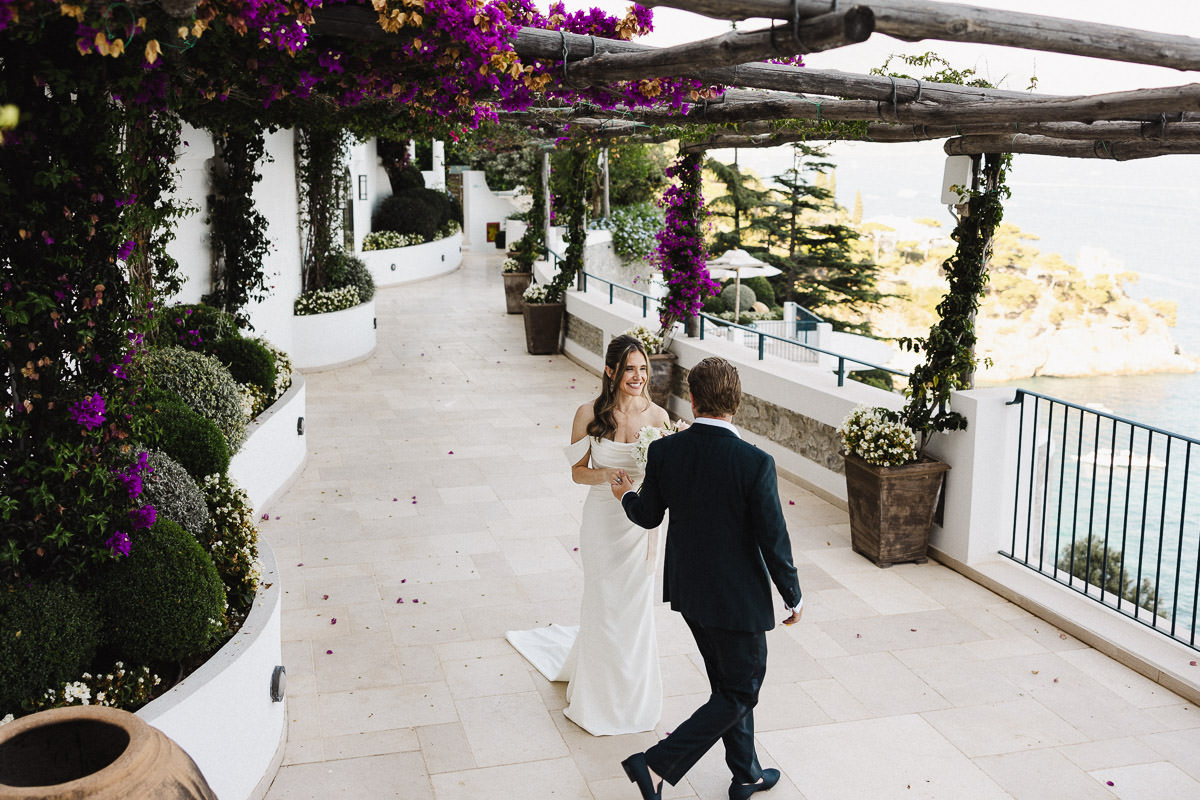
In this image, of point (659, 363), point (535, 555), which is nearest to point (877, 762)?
point (535, 555)

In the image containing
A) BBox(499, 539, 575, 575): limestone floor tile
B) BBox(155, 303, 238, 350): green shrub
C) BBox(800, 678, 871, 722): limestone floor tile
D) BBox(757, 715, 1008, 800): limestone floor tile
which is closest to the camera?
BBox(757, 715, 1008, 800): limestone floor tile

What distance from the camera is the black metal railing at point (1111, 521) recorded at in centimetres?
530

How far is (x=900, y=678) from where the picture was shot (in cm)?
515

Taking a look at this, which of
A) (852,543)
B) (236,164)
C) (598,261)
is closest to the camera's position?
(852,543)

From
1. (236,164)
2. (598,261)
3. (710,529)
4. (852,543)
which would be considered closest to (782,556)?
(710,529)

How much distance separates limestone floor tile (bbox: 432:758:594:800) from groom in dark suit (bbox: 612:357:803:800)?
0.39 meters


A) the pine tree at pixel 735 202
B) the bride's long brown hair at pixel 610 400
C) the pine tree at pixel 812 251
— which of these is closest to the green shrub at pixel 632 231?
the pine tree at pixel 735 202

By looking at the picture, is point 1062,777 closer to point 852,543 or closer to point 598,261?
point 852,543

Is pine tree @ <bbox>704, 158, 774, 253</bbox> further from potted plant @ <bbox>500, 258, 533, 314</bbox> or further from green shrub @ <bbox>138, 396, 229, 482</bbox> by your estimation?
green shrub @ <bbox>138, 396, 229, 482</bbox>

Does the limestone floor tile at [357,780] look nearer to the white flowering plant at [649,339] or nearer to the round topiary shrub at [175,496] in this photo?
the round topiary shrub at [175,496]

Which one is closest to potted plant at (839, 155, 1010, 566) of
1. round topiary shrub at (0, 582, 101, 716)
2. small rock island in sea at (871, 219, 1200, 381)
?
round topiary shrub at (0, 582, 101, 716)

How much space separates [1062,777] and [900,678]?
97 cm

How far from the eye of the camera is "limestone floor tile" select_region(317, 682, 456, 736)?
4648mm

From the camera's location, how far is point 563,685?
5059mm
